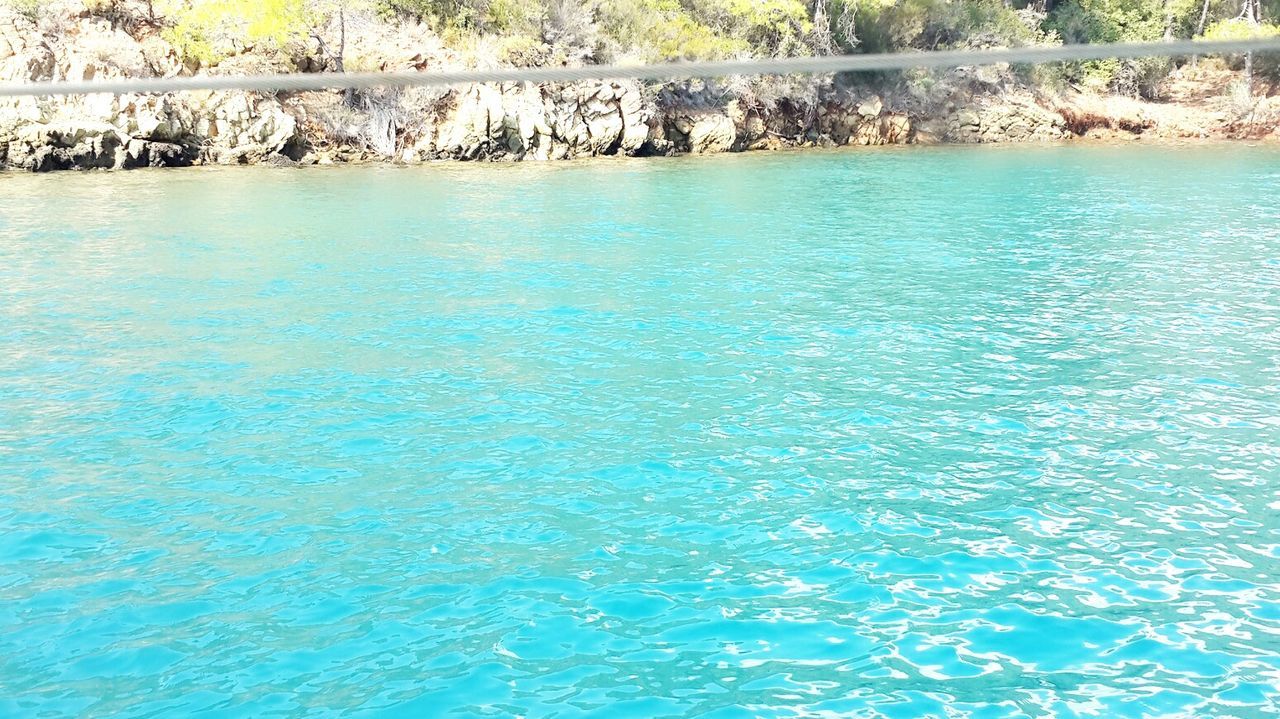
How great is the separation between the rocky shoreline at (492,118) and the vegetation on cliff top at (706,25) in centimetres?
137

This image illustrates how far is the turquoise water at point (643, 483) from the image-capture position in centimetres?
522

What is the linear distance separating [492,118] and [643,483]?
27.2m

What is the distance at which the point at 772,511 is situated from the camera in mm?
7070

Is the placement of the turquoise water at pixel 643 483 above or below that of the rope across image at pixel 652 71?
below

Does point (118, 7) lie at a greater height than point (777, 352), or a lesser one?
greater

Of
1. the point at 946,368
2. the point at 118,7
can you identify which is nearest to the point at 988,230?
the point at 946,368

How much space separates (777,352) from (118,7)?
3052cm

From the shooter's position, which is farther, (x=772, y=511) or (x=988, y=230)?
(x=988, y=230)

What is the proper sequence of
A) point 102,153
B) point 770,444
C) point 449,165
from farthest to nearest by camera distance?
point 449,165
point 102,153
point 770,444

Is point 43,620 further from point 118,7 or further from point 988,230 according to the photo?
point 118,7

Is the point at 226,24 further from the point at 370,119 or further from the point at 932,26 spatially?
the point at 932,26

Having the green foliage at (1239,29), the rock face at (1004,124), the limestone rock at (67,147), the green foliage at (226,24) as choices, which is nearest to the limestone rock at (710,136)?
the rock face at (1004,124)

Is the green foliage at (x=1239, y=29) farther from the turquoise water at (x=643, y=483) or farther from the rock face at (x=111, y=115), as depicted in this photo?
the rock face at (x=111, y=115)

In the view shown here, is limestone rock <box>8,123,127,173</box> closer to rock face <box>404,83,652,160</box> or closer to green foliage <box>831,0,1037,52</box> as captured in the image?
rock face <box>404,83,652,160</box>
